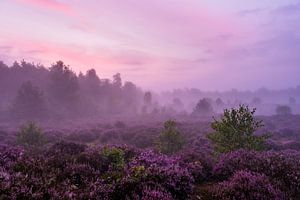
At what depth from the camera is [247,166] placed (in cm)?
941

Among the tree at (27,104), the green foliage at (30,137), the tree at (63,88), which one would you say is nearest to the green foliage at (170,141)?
the green foliage at (30,137)

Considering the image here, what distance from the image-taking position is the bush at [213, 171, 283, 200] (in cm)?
697

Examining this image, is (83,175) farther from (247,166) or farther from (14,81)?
(14,81)

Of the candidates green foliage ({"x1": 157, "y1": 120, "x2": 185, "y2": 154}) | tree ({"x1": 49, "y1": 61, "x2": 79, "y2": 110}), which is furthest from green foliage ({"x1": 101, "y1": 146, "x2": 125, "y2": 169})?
tree ({"x1": 49, "y1": 61, "x2": 79, "y2": 110})

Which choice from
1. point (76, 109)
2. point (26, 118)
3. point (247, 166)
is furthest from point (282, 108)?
point (247, 166)

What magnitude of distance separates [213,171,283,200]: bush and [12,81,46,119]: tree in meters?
61.2

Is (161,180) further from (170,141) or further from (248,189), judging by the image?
(170,141)

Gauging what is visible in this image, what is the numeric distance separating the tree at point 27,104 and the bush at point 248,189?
61.2 m

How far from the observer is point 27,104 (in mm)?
63469

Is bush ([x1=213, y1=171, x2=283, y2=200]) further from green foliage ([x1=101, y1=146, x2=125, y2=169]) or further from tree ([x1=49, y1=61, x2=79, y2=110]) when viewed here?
tree ([x1=49, y1=61, x2=79, y2=110])

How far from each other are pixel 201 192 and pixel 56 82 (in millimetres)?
74544

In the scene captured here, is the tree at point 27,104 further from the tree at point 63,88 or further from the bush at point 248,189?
the bush at point 248,189

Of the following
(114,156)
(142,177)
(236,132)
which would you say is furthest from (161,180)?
(236,132)

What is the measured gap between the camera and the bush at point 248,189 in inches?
274
